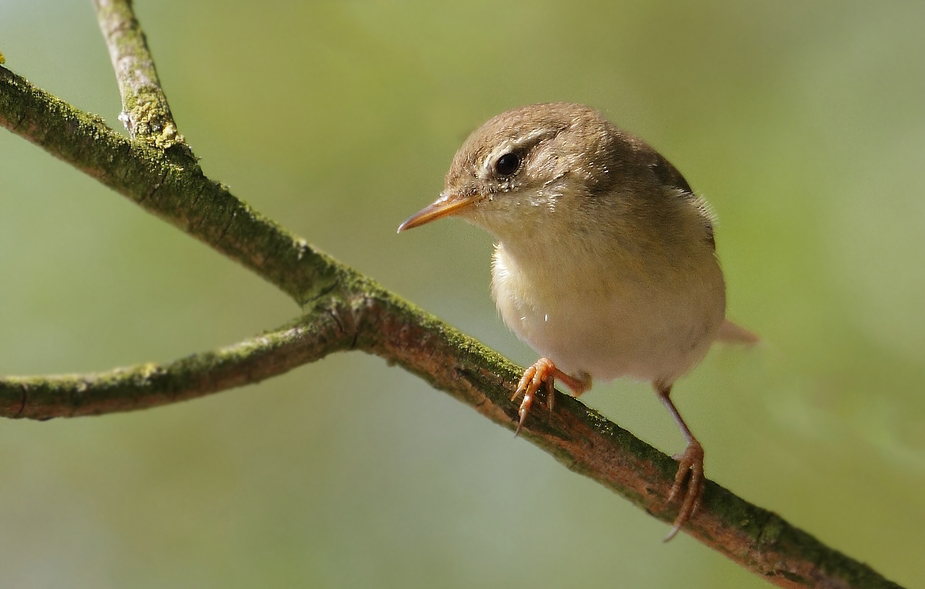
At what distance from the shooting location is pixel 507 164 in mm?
3244

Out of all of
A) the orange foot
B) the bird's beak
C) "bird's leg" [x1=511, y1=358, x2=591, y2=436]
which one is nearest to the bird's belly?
"bird's leg" [x1=511, y1=358, x2=591, y2=436]

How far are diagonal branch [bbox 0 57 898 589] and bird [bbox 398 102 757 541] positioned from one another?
0.20 m

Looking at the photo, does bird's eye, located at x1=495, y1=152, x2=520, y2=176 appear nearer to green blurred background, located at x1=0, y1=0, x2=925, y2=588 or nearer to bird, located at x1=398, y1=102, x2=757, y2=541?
bird, located at x1=398, y1=102, x2=757, y2=541

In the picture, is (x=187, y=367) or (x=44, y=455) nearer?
(x=187, y=367)

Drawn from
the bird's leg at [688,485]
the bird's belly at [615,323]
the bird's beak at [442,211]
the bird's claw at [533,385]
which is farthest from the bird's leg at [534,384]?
the bird's beak at [442,211]

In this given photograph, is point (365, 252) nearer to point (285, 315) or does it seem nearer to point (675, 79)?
point (285, 315)

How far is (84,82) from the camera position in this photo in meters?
3.90

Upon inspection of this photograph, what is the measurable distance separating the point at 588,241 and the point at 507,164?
0.46 m

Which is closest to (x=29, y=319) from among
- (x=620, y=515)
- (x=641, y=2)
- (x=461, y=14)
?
(x=461, y=14)

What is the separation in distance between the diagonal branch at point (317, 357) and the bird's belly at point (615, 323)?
469 mm

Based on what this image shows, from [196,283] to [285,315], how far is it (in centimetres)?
60

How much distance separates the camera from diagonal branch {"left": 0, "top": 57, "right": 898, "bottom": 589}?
1848 millimetres

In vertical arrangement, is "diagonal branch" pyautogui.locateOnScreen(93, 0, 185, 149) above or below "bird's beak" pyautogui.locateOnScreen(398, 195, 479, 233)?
below

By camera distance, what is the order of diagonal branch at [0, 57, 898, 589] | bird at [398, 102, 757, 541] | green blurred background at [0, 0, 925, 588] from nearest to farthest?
diagonal branch at [0, 57, 898, 589]
bird at [398, 102, 757, 541]
green blurred background at [0, 0, 925, 588]
